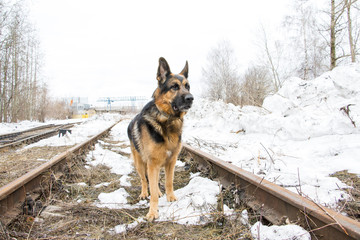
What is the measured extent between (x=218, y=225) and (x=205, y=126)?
10.1 m

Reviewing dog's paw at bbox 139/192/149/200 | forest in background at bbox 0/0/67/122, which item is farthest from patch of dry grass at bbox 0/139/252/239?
forest in background at bbox 0/0/67/122

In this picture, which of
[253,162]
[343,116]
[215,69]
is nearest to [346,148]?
[343,116]

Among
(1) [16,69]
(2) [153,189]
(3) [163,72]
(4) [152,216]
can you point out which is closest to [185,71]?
(3) [163,72]

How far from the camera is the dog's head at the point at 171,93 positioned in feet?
9.99

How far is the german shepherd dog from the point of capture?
9.70ft

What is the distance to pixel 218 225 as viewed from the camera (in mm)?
2270

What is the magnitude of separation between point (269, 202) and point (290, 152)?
10.6ft

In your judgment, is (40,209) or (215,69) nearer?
(40,209)

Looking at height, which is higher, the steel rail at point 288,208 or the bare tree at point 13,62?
the bare tree at point 13,62

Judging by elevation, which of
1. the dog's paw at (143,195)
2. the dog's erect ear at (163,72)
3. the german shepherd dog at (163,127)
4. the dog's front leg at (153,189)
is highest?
the dog's erect ear at (163,72)

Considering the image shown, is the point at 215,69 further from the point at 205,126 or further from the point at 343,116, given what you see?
the point at 343,116

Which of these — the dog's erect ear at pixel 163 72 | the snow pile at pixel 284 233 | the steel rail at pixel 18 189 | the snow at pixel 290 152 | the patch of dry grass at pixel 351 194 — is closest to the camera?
the snow pile at pixel 284 233

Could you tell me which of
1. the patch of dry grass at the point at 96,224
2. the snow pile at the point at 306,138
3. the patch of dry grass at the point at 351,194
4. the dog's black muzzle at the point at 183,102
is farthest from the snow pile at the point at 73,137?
the patch of dry grass at the point at 351,194

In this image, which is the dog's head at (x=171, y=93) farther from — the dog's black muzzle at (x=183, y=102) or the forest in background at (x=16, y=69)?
the forest in background at (x=16, y=69)
